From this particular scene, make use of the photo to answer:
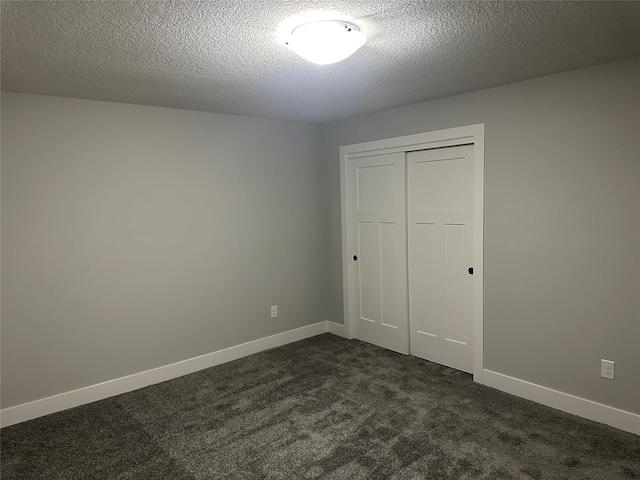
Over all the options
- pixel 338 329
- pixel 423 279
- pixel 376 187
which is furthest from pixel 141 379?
pixel 376 187

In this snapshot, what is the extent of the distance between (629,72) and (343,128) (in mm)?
2565

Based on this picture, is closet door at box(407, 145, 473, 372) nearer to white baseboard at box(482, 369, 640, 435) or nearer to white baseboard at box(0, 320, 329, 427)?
white baseboard at box(482, 369, 640, 435)

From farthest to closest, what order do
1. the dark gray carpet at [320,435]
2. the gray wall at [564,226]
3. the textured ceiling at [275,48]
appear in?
the gray wall at [564,226] → the dark gray carpet at [320,435] → the textured ceiling at [275,48]

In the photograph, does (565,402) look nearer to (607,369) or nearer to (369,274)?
(607,369)

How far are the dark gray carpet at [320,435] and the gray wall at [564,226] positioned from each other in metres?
0.39

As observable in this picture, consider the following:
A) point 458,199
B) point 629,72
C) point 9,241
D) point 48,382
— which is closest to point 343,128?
point 458,199

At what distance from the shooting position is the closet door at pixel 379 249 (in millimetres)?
4250

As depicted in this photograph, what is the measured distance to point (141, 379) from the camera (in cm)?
372

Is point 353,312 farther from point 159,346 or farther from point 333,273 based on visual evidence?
point 159,346

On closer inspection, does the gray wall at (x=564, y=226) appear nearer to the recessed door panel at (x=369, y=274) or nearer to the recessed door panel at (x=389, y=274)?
the recessed door panel at (x=389, y=274)

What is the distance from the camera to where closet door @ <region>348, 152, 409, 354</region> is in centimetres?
425

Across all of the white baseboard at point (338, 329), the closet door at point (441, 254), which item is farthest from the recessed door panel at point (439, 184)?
the white baseboard at point (338, 329)

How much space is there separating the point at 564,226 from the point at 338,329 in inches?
104

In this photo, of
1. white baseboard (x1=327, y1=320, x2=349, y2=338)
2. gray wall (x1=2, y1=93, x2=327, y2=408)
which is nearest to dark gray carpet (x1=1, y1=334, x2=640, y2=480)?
gray wall (x1=2, y1=93, x2=327, y2=408)
